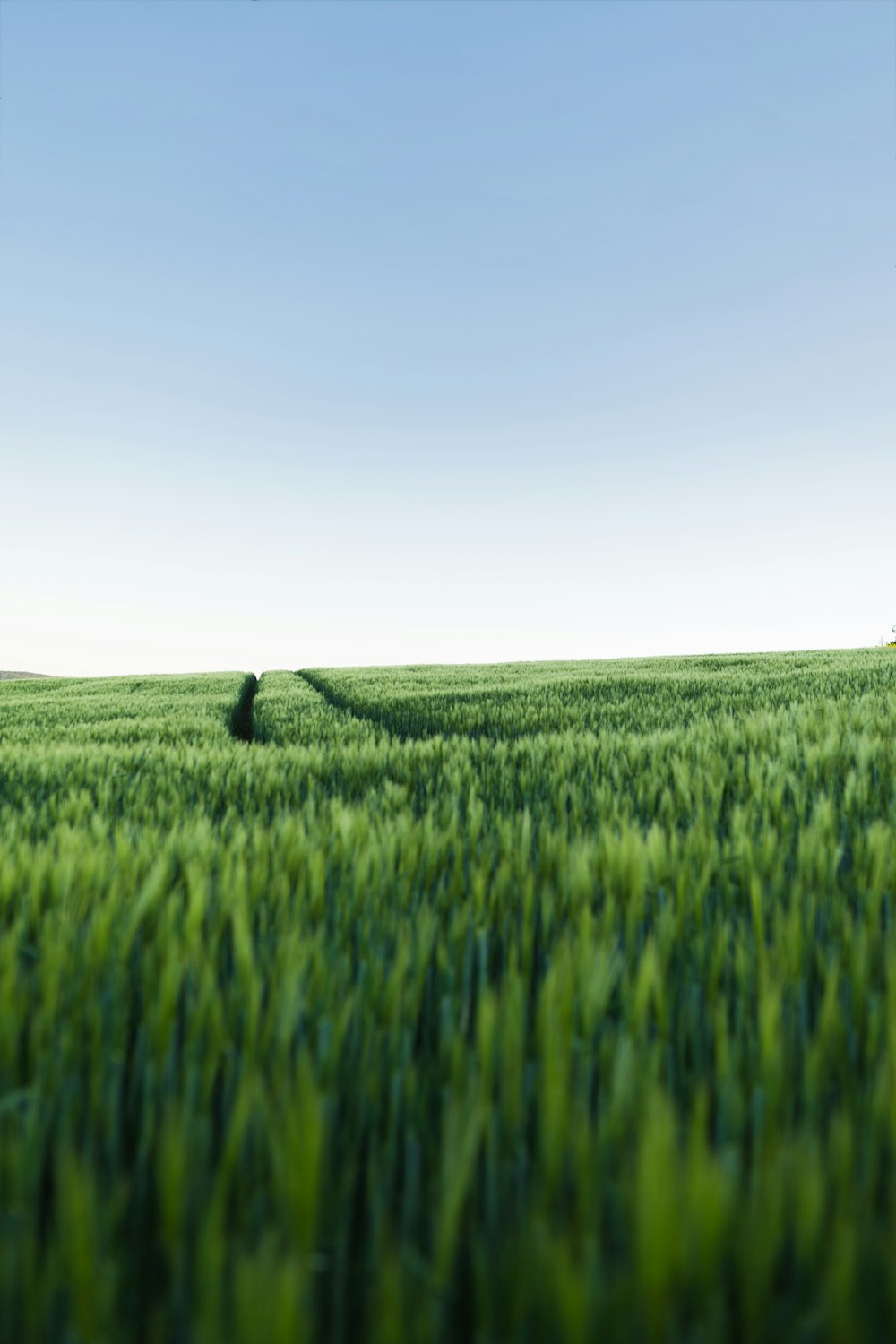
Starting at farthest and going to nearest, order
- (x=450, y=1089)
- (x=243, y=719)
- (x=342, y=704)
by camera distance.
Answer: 1. (x=243, y=719)
2. (x=342, y=704)
3. (x=450, y=1089)

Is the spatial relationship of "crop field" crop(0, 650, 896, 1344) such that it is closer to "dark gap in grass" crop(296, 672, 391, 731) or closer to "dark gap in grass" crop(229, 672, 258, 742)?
"dark gap in grass" crop(296, 672, 391, 731)

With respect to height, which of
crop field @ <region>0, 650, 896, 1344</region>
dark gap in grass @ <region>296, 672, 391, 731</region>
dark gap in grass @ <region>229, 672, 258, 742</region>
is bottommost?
dark gap in grass @ <region>229, 672, 258, 742</region>

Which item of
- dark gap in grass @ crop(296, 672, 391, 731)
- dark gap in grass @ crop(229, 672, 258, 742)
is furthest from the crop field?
dark gap in grass @ crop(229, 672, 258, 742)

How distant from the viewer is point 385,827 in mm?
1562

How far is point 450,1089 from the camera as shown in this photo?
0.62 metres

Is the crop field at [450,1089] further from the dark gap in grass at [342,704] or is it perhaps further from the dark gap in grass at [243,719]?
the dark gap in grass at [243,719]

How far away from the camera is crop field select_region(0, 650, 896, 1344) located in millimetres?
442

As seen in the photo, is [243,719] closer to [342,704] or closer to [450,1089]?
[342,704]

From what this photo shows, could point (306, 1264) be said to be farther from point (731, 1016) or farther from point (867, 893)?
point (867, 893)

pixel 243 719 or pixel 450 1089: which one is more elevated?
pixel 450 1089

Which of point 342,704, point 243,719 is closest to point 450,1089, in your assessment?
point 342,704

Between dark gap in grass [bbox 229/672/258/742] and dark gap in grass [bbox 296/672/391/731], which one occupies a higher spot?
dark gap in grass [bbox 296/672/391/731]

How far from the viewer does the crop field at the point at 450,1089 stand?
442 millimetres

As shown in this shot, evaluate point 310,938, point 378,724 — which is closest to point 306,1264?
point 310,938
